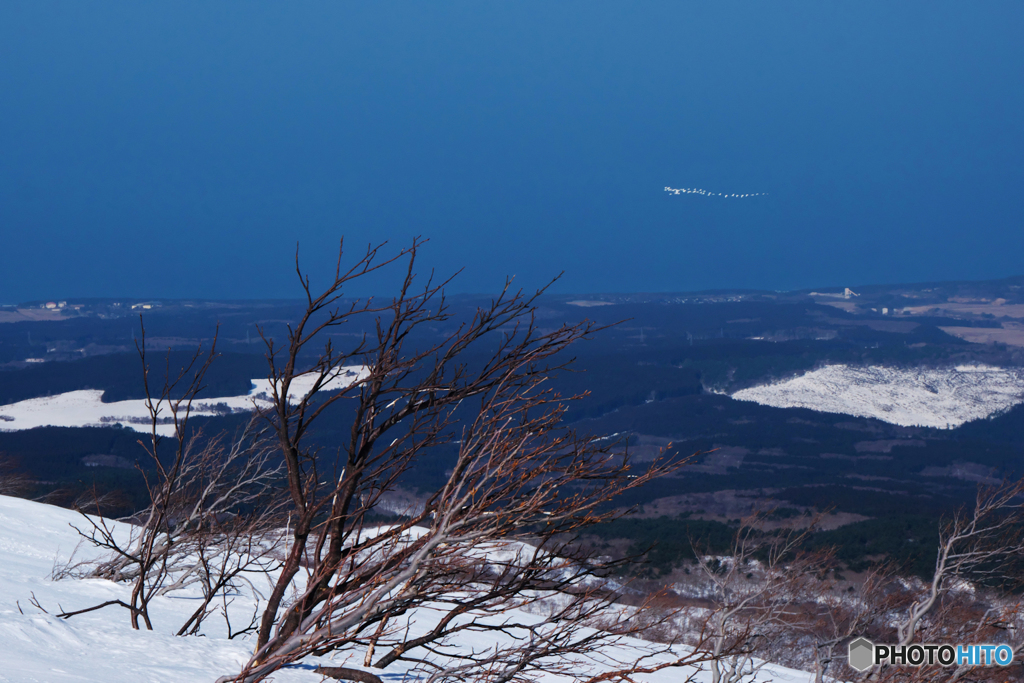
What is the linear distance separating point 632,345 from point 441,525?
195 meters

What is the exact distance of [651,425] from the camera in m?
129

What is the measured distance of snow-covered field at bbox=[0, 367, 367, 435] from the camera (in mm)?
105812

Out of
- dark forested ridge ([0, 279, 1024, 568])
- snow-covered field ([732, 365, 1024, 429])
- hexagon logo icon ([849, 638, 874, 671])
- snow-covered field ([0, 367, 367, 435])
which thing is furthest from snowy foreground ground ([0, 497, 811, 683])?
snow-covered field ([732, 365, 1024, 429])

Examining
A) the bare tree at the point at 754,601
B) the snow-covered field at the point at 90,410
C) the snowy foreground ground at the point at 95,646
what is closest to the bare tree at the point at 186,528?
the snowy foreground ground at the point at 95,646

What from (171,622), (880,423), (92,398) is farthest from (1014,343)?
(171,622)

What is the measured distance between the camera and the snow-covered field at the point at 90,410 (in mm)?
105812

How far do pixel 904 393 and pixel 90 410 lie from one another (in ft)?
481

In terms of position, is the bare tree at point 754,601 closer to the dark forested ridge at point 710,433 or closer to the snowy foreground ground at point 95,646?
the dark forested ridge at point 710,433

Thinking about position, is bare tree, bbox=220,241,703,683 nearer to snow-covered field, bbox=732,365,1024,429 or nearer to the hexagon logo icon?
the hexagon logo icon

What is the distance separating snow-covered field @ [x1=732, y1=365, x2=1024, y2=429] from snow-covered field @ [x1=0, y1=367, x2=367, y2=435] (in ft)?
287

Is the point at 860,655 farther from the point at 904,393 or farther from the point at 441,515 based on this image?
the point at 904,393

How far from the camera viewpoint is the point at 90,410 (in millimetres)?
116438

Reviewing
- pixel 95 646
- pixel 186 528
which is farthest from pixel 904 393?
pixel 95 646

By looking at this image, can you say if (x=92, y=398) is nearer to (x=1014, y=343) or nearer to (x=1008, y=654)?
(x=1008, y=654)
